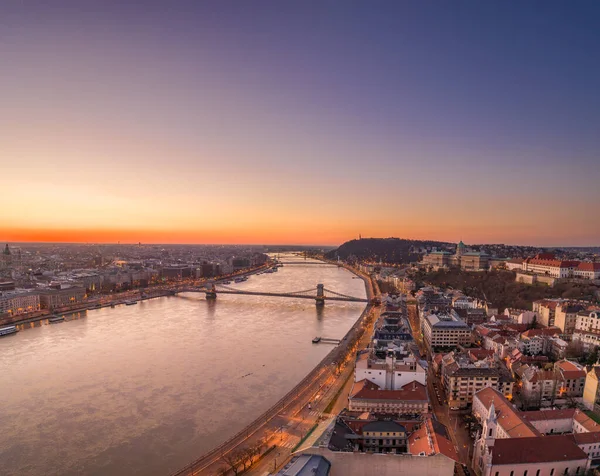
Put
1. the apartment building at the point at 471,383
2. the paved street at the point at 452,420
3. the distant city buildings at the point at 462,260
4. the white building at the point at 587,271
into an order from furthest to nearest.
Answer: the distant city buildings at the point at 462,260 < the white building at the point at 587,271 < the apartment building at the point at 471,383 < the paved street at the point at 452,420

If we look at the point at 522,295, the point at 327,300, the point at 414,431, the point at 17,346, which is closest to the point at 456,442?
the point at 414,431

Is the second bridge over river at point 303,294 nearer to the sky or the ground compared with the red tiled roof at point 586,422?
nearer to the ground

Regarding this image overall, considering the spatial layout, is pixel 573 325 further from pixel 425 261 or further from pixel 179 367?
pixel 425 261

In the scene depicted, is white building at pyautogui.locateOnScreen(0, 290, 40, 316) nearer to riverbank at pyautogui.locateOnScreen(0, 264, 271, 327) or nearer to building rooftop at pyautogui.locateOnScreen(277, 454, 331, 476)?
riverbank at pyautogui.locateOnScreen(0, 264, 271, 327)

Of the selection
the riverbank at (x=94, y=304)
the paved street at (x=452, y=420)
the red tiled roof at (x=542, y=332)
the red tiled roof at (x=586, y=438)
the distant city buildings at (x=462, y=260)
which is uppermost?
the distant city buildings at (x=462, y=260)

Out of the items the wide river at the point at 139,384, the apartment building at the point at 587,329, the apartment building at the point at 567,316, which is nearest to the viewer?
the wide river at the point at 139,384

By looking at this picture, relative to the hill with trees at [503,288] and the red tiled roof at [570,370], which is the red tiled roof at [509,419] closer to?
the red tiled roof at [570,370]

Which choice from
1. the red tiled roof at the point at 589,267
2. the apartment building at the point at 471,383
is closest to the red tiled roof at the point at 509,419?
the apartment building at the point at 471,383
